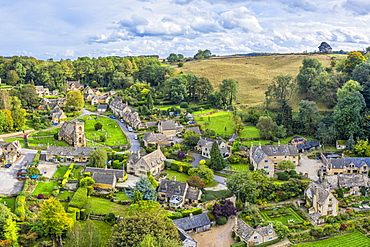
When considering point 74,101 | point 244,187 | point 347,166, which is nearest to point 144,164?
point 244,187

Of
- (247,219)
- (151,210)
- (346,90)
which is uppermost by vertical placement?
(346,90)

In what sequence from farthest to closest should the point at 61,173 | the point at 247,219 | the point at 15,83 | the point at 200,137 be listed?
the point at 15,83
the point at 200,137
the point at 61,173
the point at 247,219

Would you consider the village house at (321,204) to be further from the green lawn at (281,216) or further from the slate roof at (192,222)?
the slate roof at (192,222)

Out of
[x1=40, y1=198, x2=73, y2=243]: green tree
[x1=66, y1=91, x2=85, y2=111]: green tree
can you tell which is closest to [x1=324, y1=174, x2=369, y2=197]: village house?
[x1=40, y1=198, x2=73, y2=243]: green tree

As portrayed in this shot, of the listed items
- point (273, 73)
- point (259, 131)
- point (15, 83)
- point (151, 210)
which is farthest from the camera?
point (273, 73)

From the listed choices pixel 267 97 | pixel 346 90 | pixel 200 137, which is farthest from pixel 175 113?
pixel 346 90

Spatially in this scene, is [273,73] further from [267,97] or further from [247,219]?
[247,219]
